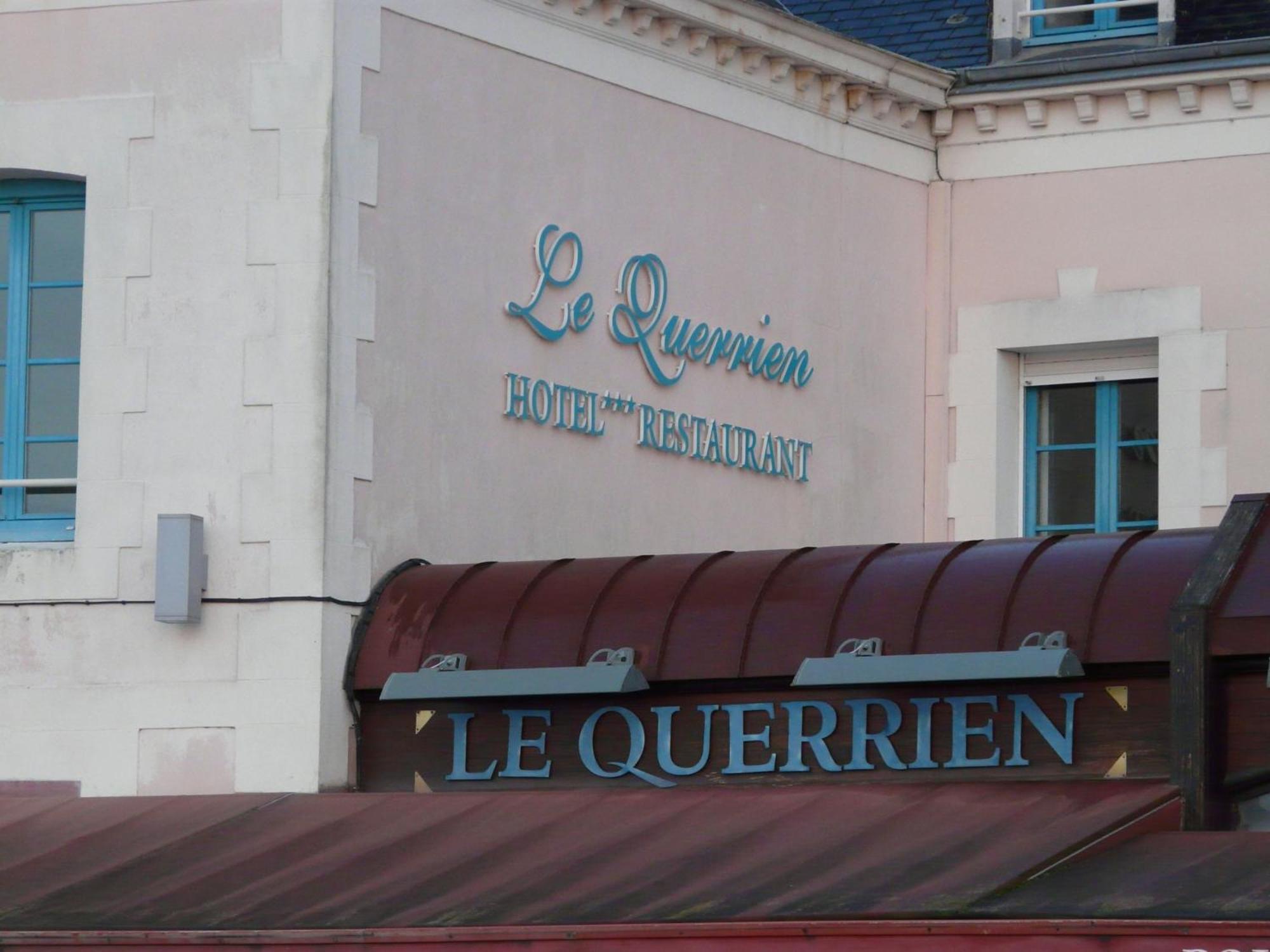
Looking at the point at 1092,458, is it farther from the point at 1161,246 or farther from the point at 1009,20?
the point at 1009,20

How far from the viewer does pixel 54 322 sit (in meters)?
11.8

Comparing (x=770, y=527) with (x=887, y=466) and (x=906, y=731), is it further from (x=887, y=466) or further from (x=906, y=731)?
(x=906, y=731)

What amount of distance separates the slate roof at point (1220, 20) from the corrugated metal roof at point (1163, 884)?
6.67 metres

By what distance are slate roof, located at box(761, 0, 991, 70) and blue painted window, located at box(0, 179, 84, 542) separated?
4.75 metres

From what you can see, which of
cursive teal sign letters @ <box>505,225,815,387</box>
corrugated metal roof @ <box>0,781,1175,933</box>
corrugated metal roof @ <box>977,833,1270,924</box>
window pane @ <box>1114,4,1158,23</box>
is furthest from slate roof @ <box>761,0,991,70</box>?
corrugated metal roof @ <box>977,833,1270,924</box>

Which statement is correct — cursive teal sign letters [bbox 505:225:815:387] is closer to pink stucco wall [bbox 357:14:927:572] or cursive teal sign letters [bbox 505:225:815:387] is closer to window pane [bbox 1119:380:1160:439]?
pink stucco wall [bbox 357:14:927:572]

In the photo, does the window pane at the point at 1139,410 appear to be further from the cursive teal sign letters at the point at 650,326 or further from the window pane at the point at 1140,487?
the cursive teal sign letters at the point at 650,326

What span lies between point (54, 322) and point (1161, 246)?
610cm

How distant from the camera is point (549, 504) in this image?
1225 centimetres

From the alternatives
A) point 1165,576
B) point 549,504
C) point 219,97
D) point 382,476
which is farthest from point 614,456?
point 1165,576

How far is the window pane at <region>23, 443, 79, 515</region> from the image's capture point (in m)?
11.6

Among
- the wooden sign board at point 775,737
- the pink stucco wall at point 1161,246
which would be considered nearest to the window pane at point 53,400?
the wooden sign board at point 775,737

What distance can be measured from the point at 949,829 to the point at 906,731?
1017 millimetres

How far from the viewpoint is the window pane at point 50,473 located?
11.6 m
